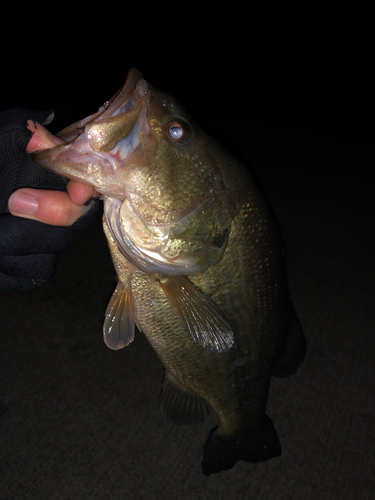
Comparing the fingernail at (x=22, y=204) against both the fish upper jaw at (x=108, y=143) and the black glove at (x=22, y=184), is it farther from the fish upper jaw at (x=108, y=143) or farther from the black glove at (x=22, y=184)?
the fish upper jaw at (x=108, y=143)

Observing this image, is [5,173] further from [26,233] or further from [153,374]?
[153,374]

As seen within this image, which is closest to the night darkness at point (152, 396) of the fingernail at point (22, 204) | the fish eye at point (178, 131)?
A: the fish eye at point (178, 131)

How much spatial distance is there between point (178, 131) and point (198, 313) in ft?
1.62

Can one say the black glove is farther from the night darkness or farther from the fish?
the night darkness

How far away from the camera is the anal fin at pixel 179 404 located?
133 centimetres

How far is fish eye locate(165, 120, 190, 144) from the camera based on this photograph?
33.4 inches

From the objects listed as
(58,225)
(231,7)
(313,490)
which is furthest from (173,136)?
(231,7)

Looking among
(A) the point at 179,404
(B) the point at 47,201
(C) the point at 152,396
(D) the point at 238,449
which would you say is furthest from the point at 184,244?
(C) the point at 152,396

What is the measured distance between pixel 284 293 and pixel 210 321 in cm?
31

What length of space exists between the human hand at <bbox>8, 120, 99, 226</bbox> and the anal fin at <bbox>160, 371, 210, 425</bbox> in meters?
0.72

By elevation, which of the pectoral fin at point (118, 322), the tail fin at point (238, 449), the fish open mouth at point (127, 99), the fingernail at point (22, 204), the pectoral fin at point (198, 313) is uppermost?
the fish open mouth at point (127, 99)

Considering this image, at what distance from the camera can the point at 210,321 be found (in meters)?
0.98

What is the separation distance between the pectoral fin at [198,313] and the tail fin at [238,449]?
2.03ft

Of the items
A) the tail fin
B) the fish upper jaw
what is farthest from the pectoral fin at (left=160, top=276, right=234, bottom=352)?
the tail fin
